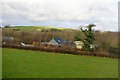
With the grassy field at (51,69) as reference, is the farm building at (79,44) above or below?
above

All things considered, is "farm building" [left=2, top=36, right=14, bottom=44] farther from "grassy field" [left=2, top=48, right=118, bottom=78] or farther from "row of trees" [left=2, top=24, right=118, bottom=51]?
"grassy field" [left=2, top=48, right=118, bottom=78]

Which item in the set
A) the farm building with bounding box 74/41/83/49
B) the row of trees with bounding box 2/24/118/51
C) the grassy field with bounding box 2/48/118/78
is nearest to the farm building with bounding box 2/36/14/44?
the row of trees with bounding box 2/24/118/51

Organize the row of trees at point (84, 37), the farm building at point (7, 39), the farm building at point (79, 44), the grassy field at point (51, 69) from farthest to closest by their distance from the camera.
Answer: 1. the farm building at point (79, 44)
2. the row of trees at point (84, 37)
3. the farm building at point (7, 39)
4. the grassy field at point (51, 69)

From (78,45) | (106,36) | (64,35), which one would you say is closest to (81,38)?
(78,45)

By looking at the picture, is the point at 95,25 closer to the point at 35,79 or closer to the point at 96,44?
the point at 96,44

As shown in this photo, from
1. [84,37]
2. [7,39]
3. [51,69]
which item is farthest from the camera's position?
[84,37]

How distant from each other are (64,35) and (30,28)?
6340 millimetres

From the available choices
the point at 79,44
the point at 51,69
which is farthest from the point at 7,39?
the point at 51,69

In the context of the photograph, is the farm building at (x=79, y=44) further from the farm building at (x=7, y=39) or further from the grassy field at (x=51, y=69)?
the grassy field at (x=51, y=69)

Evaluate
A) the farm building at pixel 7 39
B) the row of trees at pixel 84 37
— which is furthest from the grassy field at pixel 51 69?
the row of trees at pixel 84 37

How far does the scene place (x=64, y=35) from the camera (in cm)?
4544

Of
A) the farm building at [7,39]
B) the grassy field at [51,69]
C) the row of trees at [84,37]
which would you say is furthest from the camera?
the row of trees at [84,37]

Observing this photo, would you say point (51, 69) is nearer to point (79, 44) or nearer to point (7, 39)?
point (7, 39)

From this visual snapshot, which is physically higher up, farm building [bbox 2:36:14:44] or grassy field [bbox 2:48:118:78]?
farm building [bbox 2:36:14:44]
